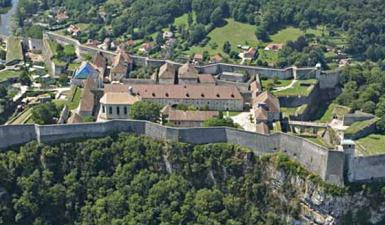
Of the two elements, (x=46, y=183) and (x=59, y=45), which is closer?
(x=46, y=183)

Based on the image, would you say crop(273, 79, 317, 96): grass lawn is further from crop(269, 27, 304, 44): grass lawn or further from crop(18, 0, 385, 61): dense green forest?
crop(269, 27, 304, 44): grass lawn

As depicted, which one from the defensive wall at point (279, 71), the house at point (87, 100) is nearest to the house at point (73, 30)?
the defensive wall at point (279, 71)

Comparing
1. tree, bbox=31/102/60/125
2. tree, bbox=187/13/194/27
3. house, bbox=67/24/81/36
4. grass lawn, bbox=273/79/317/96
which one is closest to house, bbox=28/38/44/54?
house, bbox=67/24/81/36

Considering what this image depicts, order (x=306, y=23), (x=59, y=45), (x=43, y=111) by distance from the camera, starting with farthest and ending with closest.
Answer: (x=306, y=23) → (x=59, y=45) → (x=43, y=111)

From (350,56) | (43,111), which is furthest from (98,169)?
(350,56)

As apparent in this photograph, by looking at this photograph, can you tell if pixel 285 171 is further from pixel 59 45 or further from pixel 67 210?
pixel 59 45

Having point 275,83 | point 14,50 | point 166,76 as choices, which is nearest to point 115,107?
point 166,76

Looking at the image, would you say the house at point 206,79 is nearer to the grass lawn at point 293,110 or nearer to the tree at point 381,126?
the grass lawn at point 293,110
